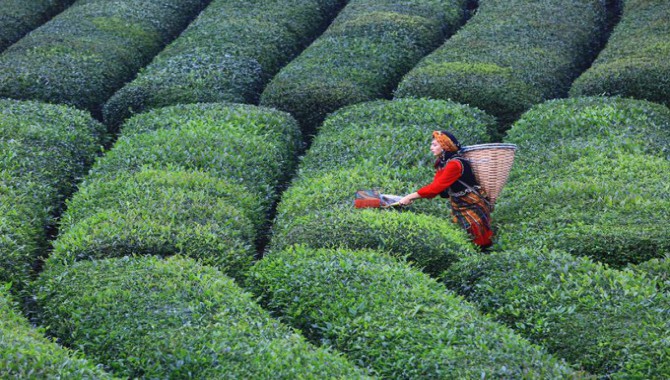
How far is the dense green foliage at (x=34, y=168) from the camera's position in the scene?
12195mm

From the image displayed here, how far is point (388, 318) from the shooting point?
983cm

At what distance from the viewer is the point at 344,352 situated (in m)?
9.68

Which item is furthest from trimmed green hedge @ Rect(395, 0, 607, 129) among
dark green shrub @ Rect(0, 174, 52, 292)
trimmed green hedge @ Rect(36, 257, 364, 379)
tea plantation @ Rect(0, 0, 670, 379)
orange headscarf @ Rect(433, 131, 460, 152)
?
trimmed green hedge @ Rect(36, 257, 364, 379)

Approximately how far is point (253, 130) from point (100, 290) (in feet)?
21.1

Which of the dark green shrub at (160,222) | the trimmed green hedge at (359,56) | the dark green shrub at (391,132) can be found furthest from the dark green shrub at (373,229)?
the trimmed green hedge at (359,56)

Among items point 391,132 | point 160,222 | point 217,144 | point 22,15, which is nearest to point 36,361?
point 160,222

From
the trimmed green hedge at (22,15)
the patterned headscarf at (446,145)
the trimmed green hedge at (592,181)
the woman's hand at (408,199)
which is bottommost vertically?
the trimmed green hedge at (22,15)

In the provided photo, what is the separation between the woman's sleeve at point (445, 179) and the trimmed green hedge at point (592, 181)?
117 centimetres

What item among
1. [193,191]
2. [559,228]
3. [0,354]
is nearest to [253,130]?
[193,191]

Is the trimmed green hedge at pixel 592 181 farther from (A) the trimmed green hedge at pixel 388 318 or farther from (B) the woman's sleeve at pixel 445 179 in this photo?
(A) the trimmed green hedge at pixel 388 318

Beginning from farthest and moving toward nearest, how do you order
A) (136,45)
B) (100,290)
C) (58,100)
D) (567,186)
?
(136,45)
(58,100)
(567,186)
(100,290)

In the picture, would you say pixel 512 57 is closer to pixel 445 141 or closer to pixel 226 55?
pixel 226 55

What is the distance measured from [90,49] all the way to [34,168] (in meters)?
6.57

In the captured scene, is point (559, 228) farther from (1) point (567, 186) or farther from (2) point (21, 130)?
(2) point (21, 130)
